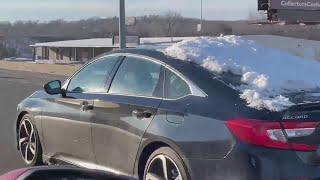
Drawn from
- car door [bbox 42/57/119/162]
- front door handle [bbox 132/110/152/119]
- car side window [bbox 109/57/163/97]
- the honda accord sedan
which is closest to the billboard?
car door [bbox 42/57/119/162]

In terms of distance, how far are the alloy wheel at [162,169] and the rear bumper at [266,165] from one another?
24.1 inches

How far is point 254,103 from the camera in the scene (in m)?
4.80

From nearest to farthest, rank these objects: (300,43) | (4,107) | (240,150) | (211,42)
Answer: (240,150), (211,42), (4,107), (300,43)

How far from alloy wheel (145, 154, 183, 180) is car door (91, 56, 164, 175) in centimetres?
26

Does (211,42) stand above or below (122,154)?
above

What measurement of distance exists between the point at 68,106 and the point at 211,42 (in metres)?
1.83

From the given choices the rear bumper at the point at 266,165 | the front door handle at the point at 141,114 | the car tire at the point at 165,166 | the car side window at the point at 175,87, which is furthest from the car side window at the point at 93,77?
the rear bumper at the point at 266,165

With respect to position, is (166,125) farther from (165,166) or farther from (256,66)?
(256,66)

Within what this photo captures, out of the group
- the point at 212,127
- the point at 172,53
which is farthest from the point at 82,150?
the point at 212,127

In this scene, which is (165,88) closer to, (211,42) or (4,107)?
(211,42)

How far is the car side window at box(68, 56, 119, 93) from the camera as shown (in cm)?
645

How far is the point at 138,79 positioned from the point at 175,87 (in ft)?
2.05

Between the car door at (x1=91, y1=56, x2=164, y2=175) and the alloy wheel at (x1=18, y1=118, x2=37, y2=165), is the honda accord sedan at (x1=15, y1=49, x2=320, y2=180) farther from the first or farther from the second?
the alloy wheel at (x1=18, y1=118, x2=37, y2=165)

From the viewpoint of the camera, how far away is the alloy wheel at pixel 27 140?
7.75 meters
